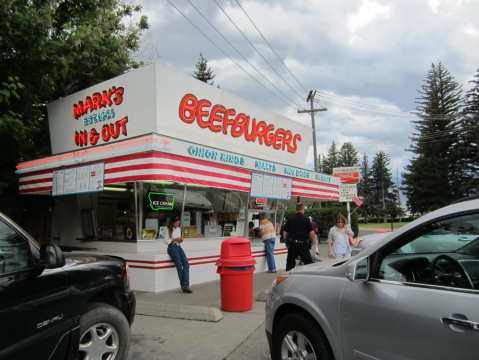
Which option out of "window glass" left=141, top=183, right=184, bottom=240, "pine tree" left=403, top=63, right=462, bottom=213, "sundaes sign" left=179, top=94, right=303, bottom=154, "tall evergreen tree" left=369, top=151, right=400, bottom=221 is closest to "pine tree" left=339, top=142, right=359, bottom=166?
"tall evergreen tree" left=369, top=151, right=400, bottom=221

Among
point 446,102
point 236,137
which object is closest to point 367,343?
point 236,137

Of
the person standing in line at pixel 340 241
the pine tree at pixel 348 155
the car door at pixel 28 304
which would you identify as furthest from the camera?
the pine tree at pixel 348 155

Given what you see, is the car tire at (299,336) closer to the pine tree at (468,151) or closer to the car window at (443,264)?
the car window at (443,264)

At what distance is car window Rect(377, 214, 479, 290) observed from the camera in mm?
2771

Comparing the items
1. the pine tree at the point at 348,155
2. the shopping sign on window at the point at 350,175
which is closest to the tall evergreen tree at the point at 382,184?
the pine tree at the point at 348,155

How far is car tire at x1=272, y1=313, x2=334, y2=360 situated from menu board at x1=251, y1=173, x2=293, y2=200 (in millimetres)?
7162

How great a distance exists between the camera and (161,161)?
27.1 feet

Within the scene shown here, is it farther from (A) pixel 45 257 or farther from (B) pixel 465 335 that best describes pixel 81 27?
(B) pixel 465 335

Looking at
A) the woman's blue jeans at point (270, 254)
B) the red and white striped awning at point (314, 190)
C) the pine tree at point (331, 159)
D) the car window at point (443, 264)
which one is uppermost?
the pine tree at point (331, 159)

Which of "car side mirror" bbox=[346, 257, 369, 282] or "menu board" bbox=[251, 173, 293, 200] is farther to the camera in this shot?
"menu board" bbox=[251, 173, 293, 200]

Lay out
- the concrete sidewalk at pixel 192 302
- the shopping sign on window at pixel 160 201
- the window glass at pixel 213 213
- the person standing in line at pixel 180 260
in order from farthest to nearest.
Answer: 1. the window glass at pixel 213 213
2. the shopping sign on window at pixel 160 201
3. the person standing in line at pixel 180 260
4. the concrete sidewalk at pixel 192 302

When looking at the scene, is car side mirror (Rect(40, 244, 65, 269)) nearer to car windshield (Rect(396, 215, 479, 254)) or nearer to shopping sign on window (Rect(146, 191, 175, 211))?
car windshield (Rect(396, 215, 479, 254))

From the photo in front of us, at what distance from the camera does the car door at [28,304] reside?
116 inches

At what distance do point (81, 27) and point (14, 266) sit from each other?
9.90 m
